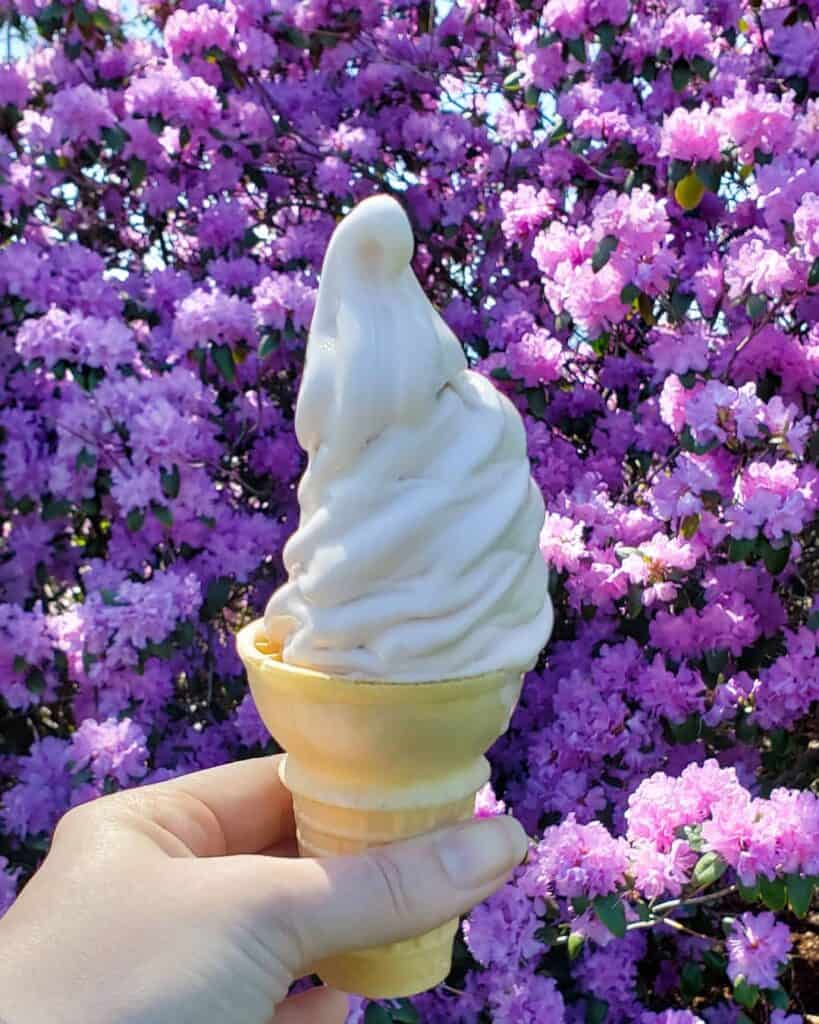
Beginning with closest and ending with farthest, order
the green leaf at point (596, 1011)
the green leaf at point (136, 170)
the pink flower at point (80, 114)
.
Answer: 1. the green leaf at point (596, 1011)
2. the pink flower at point (80, 114)
3. the green leaf at point (136, 170)

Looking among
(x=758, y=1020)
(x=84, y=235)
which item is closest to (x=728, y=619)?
(x=758, y=1020)

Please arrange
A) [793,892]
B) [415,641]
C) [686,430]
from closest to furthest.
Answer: [415,641] < [793,892] < [686,430]

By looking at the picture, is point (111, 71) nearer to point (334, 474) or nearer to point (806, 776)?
point (334, 474)

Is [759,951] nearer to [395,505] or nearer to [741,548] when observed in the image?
[741,548]

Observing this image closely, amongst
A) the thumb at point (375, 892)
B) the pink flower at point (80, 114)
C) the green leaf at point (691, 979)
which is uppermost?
the pink flower at point (80, 114)

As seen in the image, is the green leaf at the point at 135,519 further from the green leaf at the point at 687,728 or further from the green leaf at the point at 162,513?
the green leaf at the point at 687,728

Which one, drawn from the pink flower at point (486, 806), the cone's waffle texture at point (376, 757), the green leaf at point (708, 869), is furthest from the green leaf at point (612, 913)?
the cone's waffle texture at point (376, 757)

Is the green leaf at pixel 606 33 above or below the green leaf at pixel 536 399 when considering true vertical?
above
